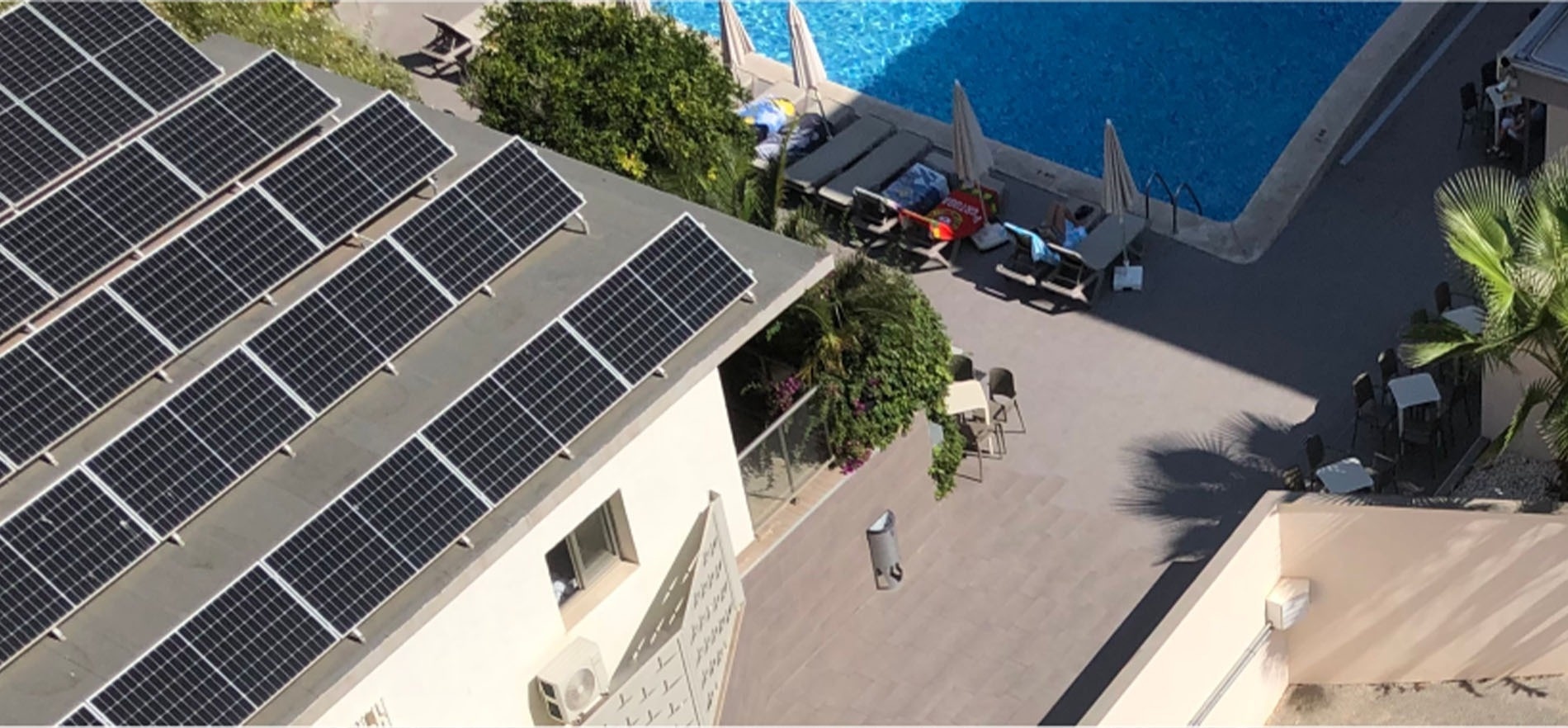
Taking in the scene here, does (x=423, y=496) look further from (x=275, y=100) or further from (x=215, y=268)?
(x=275, y=100)

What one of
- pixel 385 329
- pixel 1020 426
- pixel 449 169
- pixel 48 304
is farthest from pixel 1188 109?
pixel 48 304

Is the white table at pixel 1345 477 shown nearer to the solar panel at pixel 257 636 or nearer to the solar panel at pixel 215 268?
the solar panel at pixel 215 268

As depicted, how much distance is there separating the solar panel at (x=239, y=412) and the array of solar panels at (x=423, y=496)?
3.48 ft

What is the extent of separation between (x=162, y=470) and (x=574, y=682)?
167 inches

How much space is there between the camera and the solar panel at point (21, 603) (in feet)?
58.1

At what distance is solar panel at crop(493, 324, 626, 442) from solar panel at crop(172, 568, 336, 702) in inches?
115

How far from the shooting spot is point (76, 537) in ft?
59.7

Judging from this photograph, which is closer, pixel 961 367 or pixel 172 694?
pixel 172 694

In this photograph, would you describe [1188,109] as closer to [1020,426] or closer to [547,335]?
[1020,426]

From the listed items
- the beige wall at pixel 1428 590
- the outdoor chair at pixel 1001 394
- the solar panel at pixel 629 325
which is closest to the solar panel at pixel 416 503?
the solar panel at pixel 629 325

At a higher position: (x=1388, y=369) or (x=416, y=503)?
(x=416, y=503)

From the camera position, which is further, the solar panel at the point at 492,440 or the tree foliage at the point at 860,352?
the tree foliage at the point at 860,352

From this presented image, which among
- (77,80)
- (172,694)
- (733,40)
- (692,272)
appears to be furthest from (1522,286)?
(733,40)

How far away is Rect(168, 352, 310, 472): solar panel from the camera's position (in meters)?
19.1
